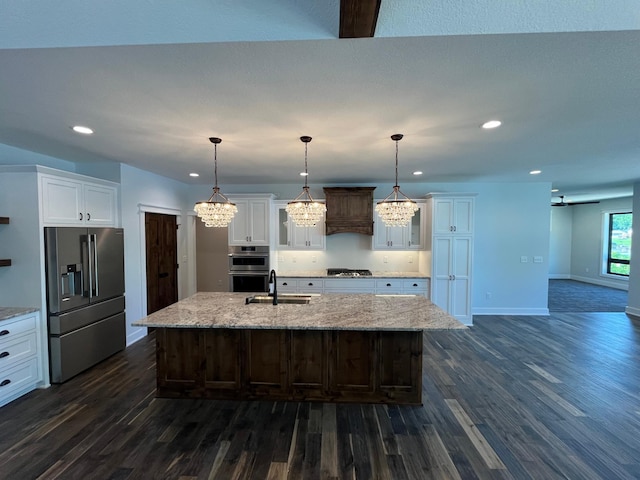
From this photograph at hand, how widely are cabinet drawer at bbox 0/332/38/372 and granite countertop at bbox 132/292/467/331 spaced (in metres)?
1.43

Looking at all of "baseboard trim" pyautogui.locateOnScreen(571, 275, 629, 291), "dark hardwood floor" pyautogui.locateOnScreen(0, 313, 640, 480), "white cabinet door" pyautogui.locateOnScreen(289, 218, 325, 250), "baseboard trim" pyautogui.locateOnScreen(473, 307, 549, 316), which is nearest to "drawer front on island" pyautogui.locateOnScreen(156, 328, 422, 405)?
"dark hardwood floor" pyautogui.locateOnScreen(0, 313, 640, 480)

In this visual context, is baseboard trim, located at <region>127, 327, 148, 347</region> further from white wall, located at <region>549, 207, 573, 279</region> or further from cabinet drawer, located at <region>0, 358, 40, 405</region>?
white wall, located at <region>549, 207, 573, 279</region>

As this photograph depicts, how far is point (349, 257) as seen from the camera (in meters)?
5.73

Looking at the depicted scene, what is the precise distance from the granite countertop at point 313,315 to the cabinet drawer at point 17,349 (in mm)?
1434

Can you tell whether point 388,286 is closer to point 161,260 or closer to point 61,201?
point 161,260

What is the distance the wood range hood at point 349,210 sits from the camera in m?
5.29

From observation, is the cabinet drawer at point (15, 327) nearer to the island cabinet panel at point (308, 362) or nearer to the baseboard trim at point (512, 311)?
the island cabinet panel at point (308, 362)

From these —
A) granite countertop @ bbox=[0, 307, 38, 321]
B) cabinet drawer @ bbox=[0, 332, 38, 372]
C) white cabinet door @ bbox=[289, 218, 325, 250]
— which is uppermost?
white cabinet door @ bbox=[289, 218, 325, 250]

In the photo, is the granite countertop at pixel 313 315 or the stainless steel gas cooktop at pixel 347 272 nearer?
the granite countertop at pixel 313 315

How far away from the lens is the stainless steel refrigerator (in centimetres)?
307

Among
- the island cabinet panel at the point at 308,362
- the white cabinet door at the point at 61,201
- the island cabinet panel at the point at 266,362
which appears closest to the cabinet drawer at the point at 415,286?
the island cabinet panel at the point at 308,362

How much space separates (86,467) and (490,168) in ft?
18.0

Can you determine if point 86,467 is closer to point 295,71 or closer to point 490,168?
point 295,71

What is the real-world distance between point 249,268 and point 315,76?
394 cm
